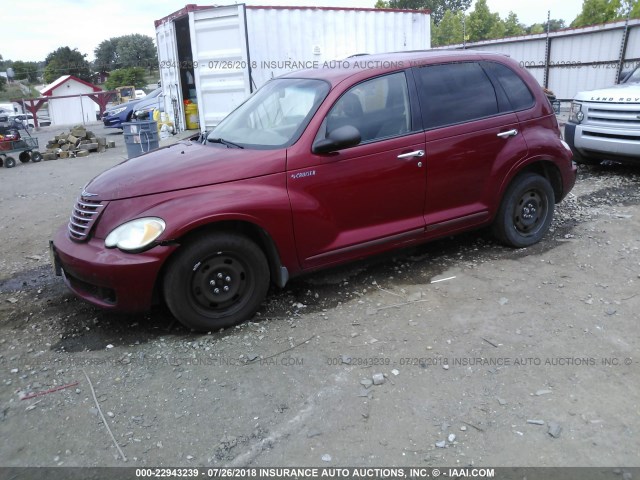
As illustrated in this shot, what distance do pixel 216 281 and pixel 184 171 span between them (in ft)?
2.69

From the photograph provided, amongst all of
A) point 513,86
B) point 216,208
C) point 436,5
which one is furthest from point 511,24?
point 216,208

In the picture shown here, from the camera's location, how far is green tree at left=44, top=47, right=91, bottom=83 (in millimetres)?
61391

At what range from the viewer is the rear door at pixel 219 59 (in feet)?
36.4

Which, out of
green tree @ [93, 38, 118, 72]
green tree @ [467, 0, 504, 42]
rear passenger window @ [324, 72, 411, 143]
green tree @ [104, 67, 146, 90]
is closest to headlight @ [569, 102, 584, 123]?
rear passenger window @ [324, 72, 411, 143]

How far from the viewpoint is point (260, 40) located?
11305 mm

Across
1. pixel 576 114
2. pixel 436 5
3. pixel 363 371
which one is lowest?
pixel 363 371

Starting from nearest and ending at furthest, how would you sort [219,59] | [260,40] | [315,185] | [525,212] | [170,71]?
[315,185] → [525,212] → [260,40] → [219,59] → [170,71]

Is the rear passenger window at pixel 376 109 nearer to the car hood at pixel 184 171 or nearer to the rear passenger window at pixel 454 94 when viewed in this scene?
the rear passenger window at pixel 454 94

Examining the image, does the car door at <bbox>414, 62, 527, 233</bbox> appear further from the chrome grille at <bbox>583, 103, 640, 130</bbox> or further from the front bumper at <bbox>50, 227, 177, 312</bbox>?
the chrome grille at <bbox>583, 103, 640, 130</bbox>

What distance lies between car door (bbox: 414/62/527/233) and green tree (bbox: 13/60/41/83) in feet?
222

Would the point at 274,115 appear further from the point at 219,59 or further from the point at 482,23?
the point at 482,23

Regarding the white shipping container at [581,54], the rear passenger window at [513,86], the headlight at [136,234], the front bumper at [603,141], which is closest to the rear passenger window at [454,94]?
the rear passenger window at [513,86]

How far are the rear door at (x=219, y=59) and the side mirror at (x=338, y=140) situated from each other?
25.1 ft

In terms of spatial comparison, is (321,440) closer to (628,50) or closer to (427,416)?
(427,416)
